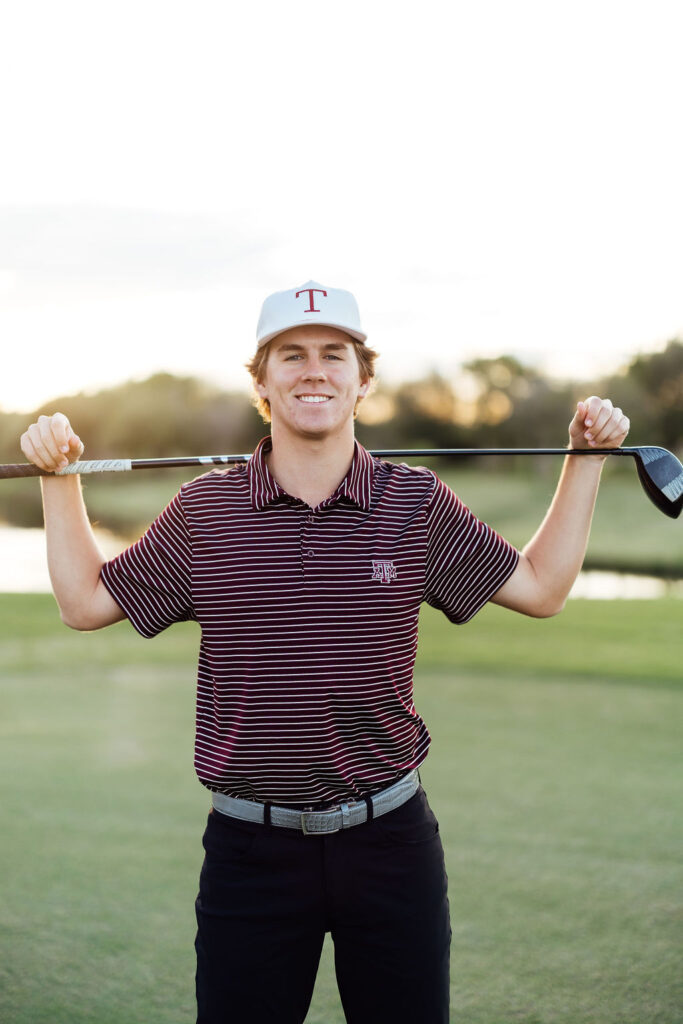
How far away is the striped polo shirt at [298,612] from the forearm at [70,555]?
4 centimetres

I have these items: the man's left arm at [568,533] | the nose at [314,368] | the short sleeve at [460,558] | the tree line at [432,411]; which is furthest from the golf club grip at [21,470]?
the tree line at [432,411]

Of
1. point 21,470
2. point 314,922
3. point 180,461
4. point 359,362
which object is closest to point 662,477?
A: point 359,362

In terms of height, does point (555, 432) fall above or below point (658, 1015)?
above

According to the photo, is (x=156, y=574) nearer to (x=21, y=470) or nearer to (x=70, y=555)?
(x=70, y=555)

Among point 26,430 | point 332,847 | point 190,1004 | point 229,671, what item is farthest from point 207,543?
point 190,1004

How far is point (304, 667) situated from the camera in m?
1.48

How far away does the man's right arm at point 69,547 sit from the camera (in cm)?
158

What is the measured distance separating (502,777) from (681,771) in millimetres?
595

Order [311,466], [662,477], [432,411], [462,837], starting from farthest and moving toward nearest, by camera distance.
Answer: [432,411] → [462,837] → [662,477] → [311,466]

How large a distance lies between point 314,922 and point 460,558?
1.84 ft

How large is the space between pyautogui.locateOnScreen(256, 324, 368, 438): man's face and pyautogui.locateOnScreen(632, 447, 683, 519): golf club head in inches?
22.8

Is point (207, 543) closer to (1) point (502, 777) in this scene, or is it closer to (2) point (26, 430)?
(2) point (26, 430)

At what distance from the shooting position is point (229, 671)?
150cm

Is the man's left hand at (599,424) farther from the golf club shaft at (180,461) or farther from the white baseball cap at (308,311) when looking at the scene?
the white baseball cap at (308,311)
